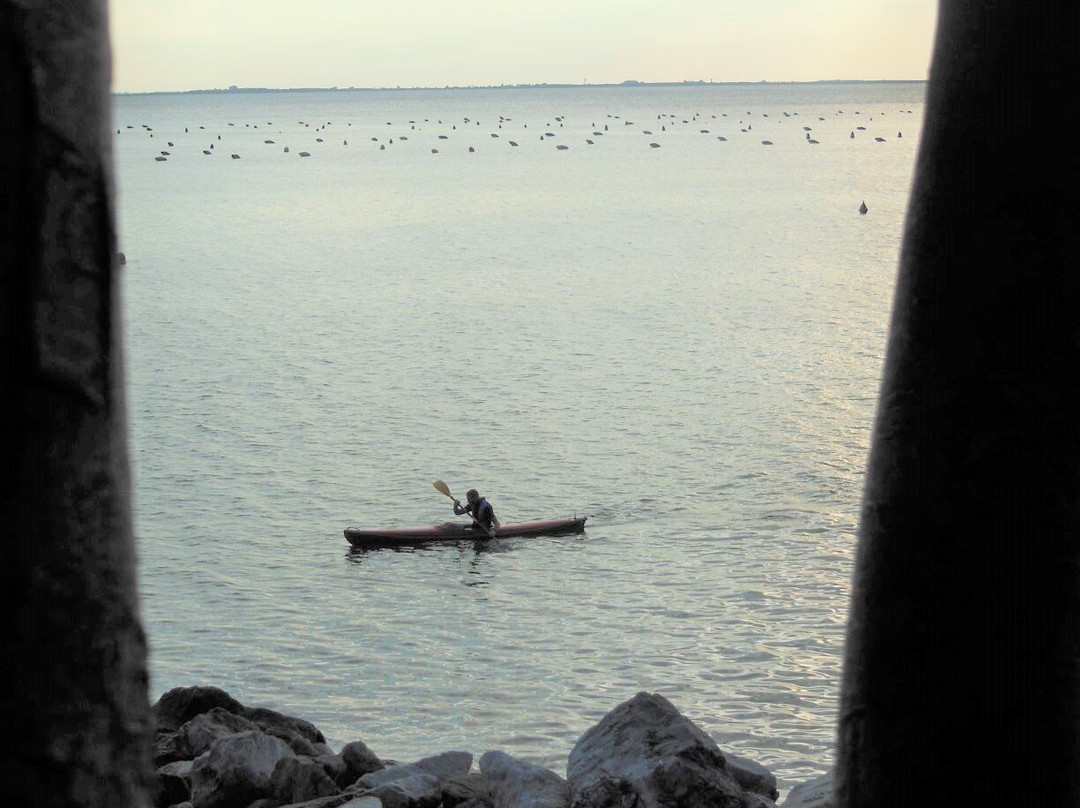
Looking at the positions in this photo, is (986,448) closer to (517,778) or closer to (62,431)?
(62,431)

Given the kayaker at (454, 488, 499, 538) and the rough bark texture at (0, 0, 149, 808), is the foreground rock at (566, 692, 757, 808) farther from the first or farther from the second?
the kayaker at (454, 488, 499, 538)

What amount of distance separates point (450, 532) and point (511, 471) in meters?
4.12

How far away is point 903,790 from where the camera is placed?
133 inches

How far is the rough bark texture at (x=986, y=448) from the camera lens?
3.29 metres

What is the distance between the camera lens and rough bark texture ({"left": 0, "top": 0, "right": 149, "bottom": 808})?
2416mm

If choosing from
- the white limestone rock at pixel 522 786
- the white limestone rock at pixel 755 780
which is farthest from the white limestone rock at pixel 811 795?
the white limestone rock at pixel 522 786

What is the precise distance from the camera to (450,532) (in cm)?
2248

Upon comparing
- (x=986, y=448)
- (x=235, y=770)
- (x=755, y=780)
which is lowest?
(x=755, y=780)

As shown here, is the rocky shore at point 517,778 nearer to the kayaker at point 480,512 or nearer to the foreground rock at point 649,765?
the foreground rock at point 649,765

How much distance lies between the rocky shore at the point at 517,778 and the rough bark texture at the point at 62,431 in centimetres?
595

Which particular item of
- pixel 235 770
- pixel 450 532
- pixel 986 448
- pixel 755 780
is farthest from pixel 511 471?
pixel 986 448

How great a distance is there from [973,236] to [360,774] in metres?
8.46

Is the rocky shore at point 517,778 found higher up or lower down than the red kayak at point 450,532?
higher up

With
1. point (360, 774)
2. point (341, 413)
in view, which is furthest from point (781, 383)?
point (360, 774)
